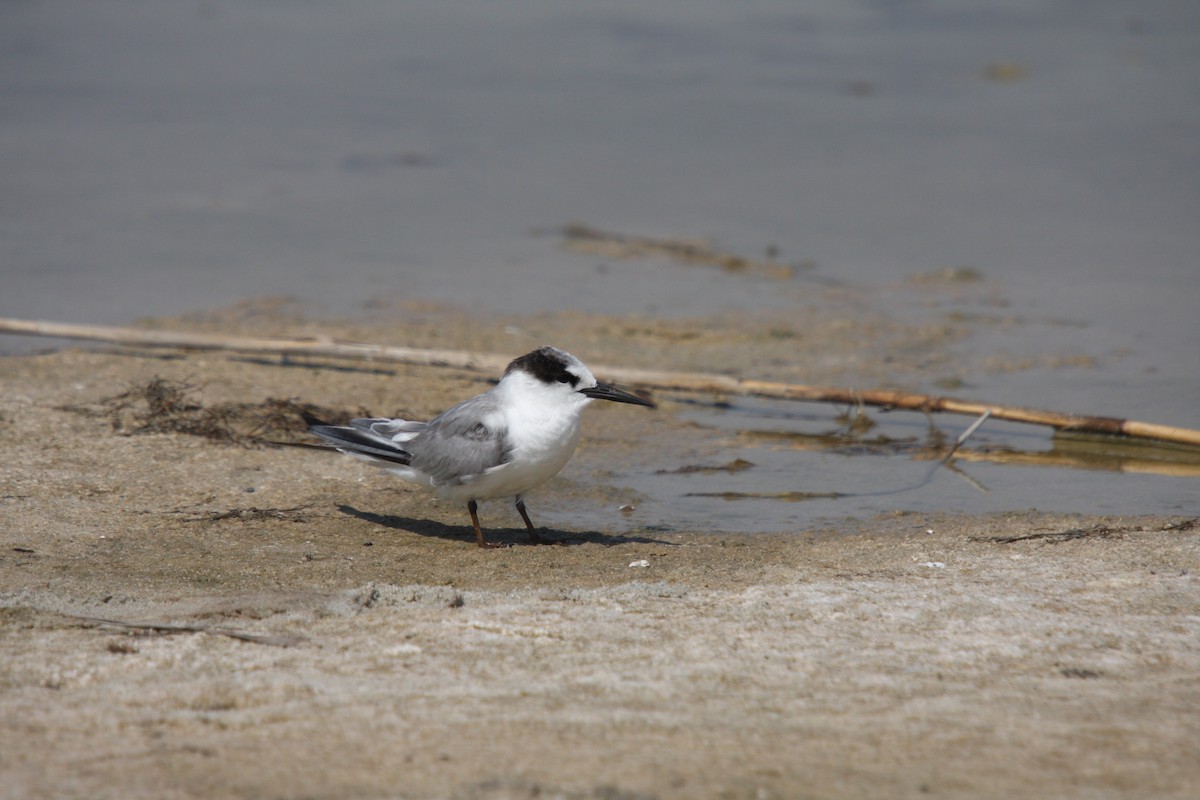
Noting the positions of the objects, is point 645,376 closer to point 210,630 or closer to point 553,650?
point 553,650

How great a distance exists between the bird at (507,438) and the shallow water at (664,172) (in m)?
0.60

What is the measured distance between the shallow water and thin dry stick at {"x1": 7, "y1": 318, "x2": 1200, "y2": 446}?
0.83 ft

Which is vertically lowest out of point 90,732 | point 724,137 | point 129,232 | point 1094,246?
point 90,732

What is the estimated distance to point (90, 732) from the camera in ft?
8.93

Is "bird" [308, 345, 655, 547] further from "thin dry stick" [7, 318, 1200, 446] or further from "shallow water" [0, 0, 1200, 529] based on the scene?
"thin dry stick" [7, 318, 1200, 446]

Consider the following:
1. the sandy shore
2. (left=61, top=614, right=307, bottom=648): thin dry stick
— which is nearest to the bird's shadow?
the sandy shore

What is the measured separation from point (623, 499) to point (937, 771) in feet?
8.79

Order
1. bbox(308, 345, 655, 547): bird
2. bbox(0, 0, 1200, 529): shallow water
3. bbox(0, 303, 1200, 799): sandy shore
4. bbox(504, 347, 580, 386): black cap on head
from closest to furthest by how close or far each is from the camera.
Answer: bbox(0, 303, 1200, 799): sandy shore, bbox(308, 345, 655, 547): bird, bbox(504, 347, 580, 386): black cap on head, bbox(0, 0, 1200, 529): shallow water

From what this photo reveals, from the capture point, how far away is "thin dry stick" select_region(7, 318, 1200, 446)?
18.8ft

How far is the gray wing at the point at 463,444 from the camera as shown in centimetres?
453

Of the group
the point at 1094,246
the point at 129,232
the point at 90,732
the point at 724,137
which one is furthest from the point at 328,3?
the point at 90,732

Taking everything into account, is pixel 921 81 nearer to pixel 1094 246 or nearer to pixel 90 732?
pixel 1094 246

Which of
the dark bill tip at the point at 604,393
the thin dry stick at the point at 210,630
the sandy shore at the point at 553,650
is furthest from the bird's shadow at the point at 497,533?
the thin dry stick at the point at 210,630

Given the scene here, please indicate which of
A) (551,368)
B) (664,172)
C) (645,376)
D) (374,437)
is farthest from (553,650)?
(664,172)
